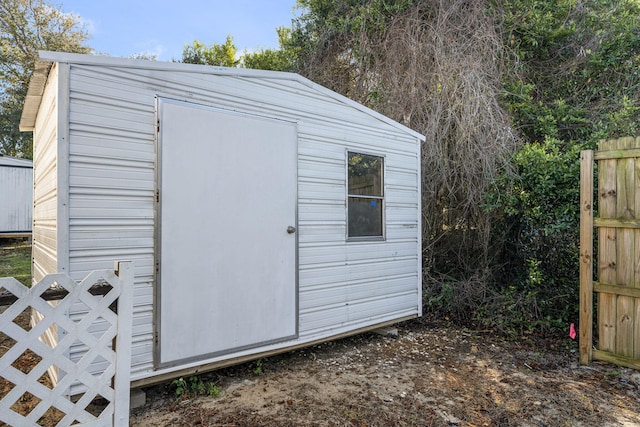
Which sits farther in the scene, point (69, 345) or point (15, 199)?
point (15, 199)

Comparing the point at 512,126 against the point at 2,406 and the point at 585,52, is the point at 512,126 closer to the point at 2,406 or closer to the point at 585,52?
the point at 585,52

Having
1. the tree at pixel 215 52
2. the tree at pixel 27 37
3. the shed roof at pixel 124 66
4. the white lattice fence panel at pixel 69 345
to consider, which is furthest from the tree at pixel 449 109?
the tree at pixel 27 37

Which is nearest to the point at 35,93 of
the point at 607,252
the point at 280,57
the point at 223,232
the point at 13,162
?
the point at 223,232

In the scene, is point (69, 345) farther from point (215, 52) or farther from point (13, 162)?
point (215, 52)

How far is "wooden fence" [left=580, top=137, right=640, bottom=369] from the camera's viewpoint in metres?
3.30

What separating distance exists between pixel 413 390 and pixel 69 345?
98.7 inches

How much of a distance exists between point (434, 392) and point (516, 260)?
2.97 m

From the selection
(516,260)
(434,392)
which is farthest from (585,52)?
(434,392)

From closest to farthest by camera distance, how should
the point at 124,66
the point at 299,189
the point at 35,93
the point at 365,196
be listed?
the point at 124,66 < the point at 299,189 < the point at 35,93 < the point at 365,196

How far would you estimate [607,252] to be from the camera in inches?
136

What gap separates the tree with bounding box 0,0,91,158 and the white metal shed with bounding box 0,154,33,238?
14.0 ft

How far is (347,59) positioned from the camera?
24.0ft

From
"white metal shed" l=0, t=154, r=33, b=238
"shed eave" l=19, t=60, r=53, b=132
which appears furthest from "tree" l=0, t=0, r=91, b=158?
"shed eave" l=19, t=60, r=53, b=132

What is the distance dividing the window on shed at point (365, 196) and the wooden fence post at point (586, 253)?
1.92 m
